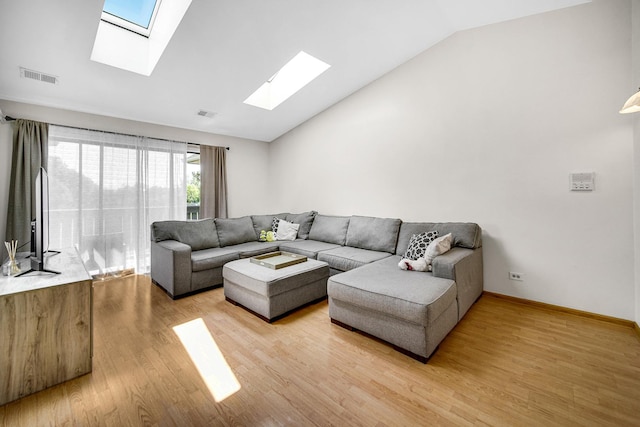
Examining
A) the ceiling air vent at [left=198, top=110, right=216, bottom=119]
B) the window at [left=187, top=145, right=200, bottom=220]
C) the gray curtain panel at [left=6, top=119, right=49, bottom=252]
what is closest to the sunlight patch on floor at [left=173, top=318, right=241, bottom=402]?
the gray curtain panel at [left=6, top=119, right=49, bottom=252]

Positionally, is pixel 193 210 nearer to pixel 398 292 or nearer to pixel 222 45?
pixel 222 45

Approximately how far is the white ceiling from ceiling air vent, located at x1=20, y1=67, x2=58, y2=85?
0.17ft

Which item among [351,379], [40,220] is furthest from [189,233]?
A: [351,379]

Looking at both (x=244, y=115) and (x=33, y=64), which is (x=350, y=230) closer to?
(x=244, y=115)

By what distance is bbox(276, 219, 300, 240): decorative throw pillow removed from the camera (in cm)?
448

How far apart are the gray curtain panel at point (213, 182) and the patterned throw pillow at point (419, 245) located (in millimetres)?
3452

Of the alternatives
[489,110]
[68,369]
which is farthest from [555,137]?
[68,369]

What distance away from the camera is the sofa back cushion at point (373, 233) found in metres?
3.48

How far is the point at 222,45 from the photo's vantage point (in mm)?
2770

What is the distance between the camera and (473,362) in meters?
1.87

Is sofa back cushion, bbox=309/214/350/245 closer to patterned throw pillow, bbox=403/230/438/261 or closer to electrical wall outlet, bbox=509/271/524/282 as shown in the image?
patterned throw pillow, bbox=403/230/438/261

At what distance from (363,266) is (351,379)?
1167mm

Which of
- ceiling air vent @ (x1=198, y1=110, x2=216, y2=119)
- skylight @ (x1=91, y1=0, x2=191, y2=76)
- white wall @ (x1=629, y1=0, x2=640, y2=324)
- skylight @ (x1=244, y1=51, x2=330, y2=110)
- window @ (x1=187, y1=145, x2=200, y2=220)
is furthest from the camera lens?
window @ (x1=187, y1=145, x2=200, y2=220)

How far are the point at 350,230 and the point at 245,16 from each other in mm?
2806
